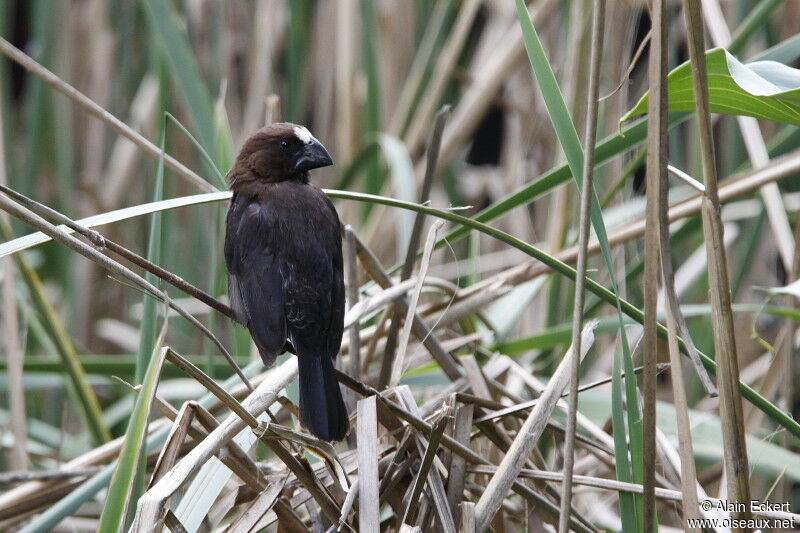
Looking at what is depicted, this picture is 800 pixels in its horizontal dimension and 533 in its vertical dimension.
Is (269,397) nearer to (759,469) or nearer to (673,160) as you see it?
(759,469)

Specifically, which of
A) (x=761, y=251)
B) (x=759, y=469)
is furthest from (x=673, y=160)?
(x=759, y=469)

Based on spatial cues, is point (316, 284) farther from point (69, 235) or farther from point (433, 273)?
point (433, 273)

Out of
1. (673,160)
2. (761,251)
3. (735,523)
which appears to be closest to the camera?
(735,523)

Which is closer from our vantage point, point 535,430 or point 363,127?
point 535,430

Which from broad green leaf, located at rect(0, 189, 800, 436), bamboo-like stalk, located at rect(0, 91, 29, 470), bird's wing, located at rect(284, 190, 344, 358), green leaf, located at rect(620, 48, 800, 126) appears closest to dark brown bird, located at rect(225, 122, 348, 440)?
bird's wing, located at rect(284, 190, 344, 358)

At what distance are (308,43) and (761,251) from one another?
1843mm

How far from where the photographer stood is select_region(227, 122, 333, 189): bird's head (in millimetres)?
2270

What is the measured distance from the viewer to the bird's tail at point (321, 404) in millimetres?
1648

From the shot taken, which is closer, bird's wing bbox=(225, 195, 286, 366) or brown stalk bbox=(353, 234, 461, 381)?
brown stalk bbox=(353, 234, 461, 381)

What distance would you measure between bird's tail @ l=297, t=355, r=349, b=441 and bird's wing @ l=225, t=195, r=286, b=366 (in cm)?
25

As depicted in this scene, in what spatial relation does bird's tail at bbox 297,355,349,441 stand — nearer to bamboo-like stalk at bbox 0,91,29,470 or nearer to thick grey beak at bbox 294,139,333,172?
thick grey beak at bbox 294,139,333,172

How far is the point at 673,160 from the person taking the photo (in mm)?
2846

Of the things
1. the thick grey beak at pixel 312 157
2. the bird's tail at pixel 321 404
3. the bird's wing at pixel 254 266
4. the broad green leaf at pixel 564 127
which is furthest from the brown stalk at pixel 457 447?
the thick grey beak at pixel 312 157

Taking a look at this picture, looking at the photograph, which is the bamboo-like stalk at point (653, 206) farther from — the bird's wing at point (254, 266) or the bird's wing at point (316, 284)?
the bird's wing at point (254, 266)
